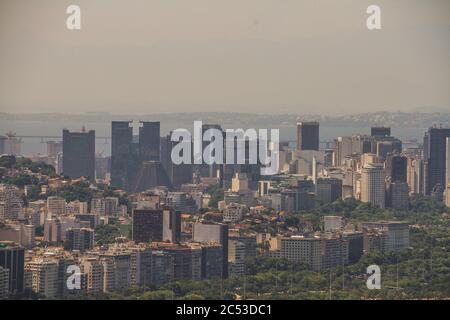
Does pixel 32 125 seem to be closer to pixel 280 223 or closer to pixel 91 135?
A: pixel 91 135

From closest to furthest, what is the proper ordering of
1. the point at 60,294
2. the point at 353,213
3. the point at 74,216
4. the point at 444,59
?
1. the point at 60,294
2. the point at 444,59
3. the point at 74,216
4. the point at 353,213

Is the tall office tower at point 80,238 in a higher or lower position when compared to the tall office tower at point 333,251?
higher

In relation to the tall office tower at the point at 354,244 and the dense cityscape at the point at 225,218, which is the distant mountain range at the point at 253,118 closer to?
the dense cityscape at the point at 225,218

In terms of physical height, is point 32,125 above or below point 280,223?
above

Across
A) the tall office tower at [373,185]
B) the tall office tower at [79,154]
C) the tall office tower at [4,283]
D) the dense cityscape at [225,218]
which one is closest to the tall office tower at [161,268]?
the dense cityscape at [225,218]

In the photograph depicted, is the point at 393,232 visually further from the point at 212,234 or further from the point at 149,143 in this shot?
the point at 149,143
